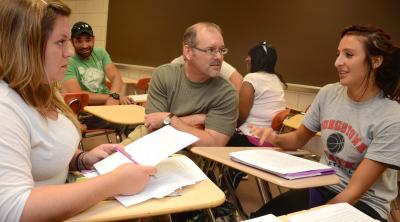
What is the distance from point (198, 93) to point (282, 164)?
2.80ft

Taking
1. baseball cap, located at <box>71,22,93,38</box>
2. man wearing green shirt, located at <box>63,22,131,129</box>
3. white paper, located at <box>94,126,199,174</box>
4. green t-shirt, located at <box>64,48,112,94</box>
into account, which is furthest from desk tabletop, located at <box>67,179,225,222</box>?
baseball cap, located at <box>71,22,93,38</box>

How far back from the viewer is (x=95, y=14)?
6312 mm

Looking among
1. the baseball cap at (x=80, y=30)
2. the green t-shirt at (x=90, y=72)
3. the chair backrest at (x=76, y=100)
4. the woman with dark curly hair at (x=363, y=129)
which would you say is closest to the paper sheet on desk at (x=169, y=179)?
the woman with dark curly hair at (x=363, y=129)

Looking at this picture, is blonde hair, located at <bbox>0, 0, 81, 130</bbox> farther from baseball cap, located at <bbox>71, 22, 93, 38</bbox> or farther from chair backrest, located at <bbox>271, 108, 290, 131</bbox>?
baseball cap, located at <bbox>71, 22, 93, 38</bbox>

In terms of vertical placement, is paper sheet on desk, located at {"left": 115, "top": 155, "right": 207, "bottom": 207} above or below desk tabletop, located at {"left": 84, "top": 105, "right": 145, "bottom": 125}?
above

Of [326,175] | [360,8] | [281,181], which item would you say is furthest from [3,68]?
[360,8]

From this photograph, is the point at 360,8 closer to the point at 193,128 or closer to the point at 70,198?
→ the point at 193,128

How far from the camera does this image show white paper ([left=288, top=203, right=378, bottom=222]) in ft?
3.37

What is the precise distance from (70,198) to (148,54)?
16.2ft

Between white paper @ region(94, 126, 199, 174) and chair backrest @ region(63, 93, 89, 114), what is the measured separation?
1.82 metres

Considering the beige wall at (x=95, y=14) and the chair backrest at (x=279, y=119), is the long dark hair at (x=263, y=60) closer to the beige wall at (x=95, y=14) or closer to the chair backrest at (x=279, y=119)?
the chair backrest at (x=279, y=119)

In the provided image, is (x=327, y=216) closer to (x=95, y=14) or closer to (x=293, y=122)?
(x=293, y=122)

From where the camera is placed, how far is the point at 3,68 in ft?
3.12

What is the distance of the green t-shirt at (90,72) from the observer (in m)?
3.82
